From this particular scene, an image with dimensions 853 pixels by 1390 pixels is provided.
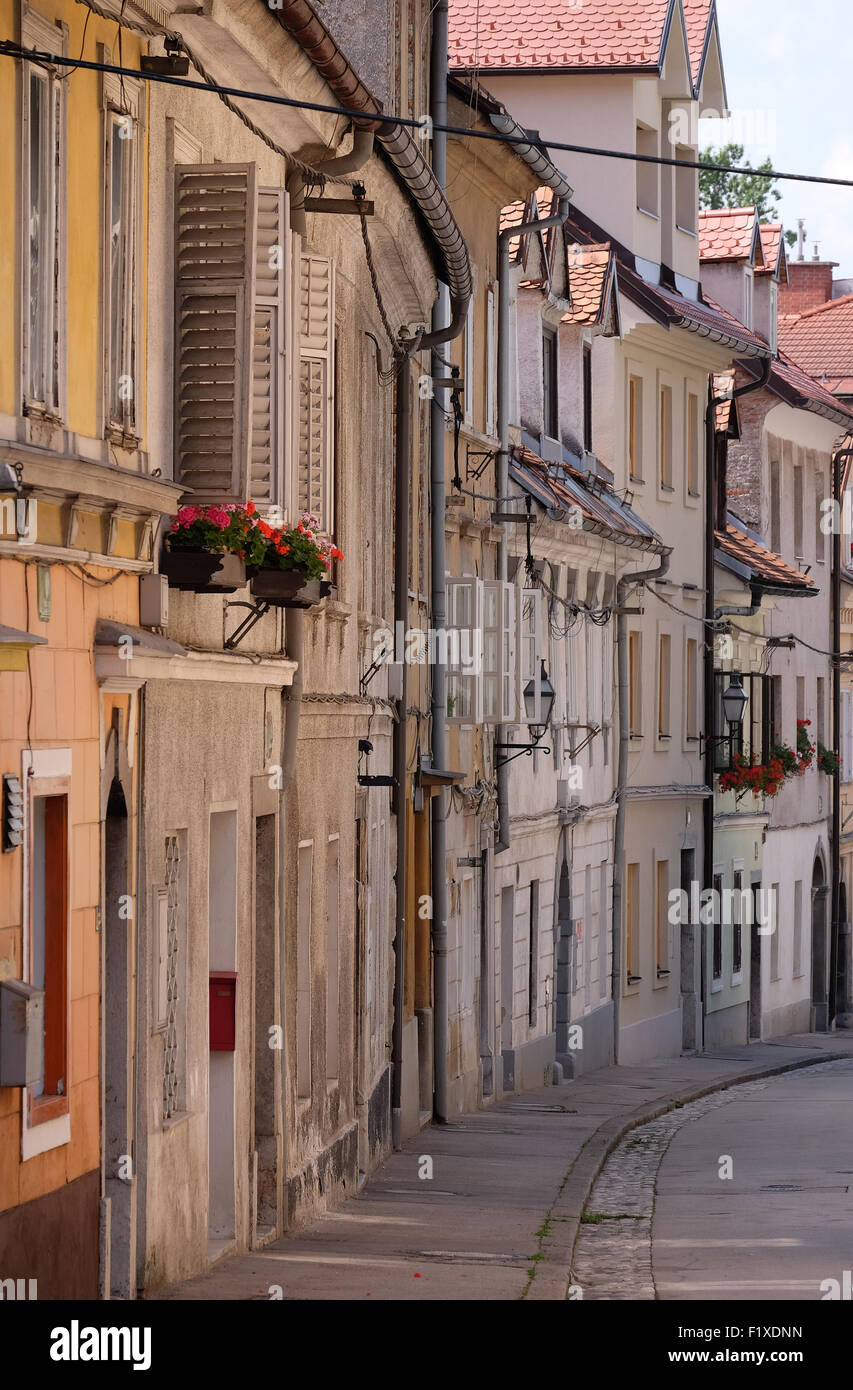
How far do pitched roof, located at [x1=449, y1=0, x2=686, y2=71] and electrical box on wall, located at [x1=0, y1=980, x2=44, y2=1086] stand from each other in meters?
26.2

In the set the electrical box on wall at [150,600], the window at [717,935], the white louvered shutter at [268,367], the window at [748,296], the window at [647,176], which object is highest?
the window at [647,176]

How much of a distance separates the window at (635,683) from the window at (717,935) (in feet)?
16.7

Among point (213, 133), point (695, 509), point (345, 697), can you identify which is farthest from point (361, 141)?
point (695, 509)

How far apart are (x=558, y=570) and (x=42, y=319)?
20677 millimetres

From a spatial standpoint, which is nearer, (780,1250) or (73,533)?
(73,533)

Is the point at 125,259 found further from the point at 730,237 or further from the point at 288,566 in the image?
the point at 730,237

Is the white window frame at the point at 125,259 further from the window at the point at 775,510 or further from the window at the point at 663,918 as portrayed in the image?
the window at the point at 775,510

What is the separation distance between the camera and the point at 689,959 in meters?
37.1

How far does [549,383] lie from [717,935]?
461 inches

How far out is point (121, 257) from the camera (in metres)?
10.3

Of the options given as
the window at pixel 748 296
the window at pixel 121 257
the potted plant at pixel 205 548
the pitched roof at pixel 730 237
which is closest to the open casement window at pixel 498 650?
the potted plant at pixel 205 548

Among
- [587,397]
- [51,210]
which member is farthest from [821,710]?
[51,210]

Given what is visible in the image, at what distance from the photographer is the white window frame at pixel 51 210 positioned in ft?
28.8

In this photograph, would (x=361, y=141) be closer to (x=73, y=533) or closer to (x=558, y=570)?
(x=73, y=533)
